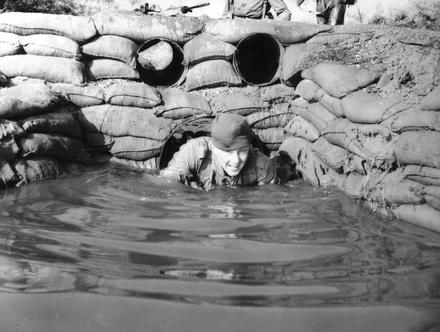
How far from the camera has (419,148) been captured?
9.07 feet

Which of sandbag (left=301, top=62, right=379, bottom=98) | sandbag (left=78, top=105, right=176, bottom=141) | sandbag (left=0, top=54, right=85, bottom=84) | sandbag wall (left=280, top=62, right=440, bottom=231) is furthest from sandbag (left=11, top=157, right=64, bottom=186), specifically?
sandbag (left=301, top=62, right=379, bottom=98)

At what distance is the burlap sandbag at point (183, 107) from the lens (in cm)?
498

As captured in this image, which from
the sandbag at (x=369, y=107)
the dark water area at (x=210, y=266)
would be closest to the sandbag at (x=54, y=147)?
the dark water area at (x=210, y=266)

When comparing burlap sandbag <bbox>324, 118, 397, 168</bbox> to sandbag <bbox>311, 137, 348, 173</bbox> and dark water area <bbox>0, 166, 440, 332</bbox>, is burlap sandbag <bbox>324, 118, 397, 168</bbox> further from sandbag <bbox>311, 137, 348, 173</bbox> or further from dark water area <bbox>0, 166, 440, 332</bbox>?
dark water area <bbox>0, 166, 440, 332</bbox>

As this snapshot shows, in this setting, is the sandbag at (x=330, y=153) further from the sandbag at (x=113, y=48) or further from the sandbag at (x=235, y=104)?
the sandbag at (x=113, y=48)

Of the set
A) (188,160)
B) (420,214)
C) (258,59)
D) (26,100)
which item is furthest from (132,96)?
(420,214)

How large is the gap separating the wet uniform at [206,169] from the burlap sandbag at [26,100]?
1.26 metres

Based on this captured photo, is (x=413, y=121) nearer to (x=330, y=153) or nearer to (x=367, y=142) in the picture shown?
(x=367, y=142)

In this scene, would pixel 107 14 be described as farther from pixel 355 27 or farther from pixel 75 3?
pixel 75 3

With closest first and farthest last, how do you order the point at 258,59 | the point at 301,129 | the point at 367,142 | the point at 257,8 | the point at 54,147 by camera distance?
the point at 367,142 → the point at 54,147 → the point at 301,129 → the point at 258,59 → the point at 257,8

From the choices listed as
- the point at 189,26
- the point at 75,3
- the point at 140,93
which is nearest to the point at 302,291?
the point at 140,93

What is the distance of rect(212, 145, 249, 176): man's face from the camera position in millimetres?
3900

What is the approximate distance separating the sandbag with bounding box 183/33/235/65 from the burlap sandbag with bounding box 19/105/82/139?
1.33m

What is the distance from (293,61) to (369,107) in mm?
1651
